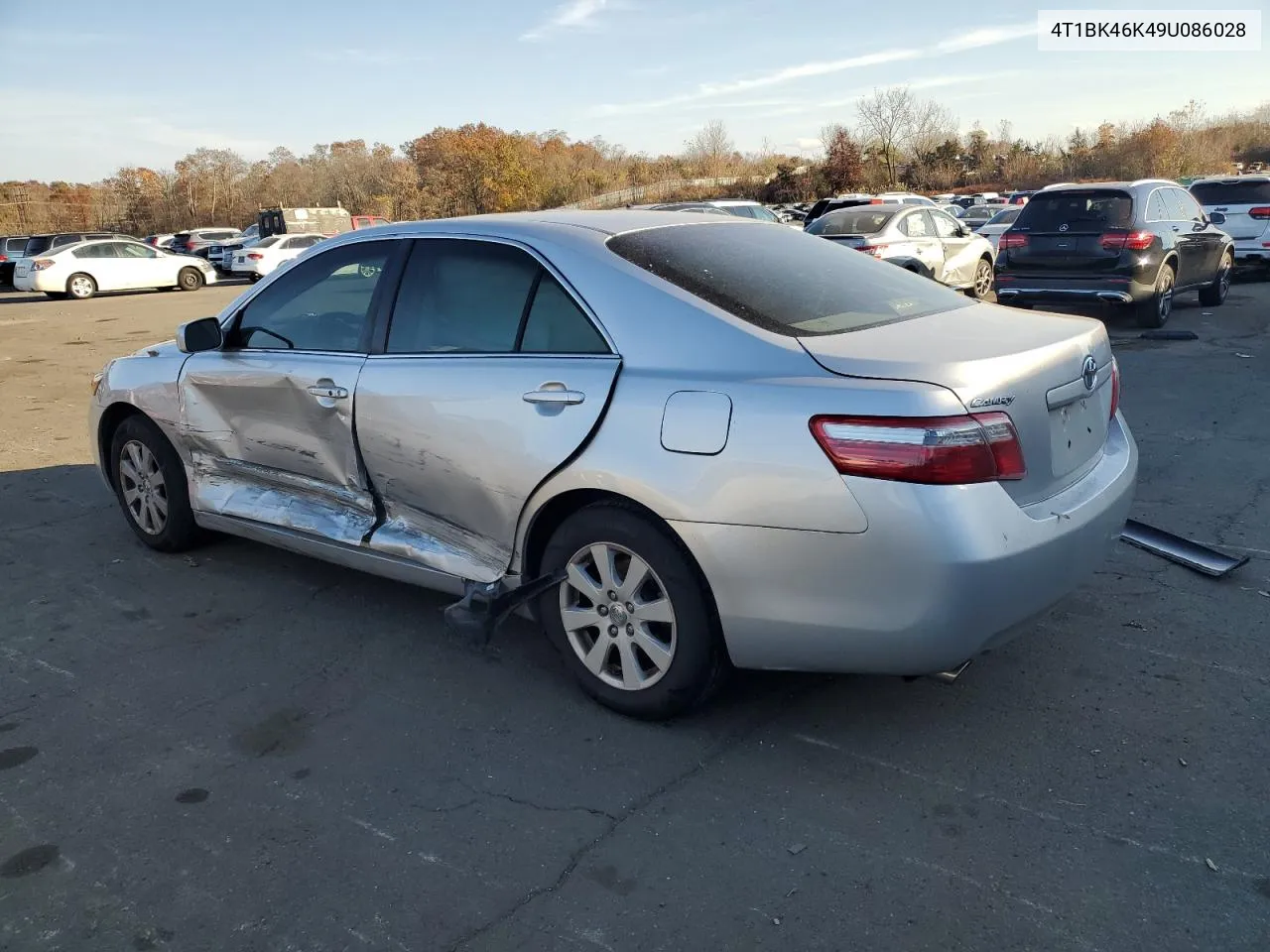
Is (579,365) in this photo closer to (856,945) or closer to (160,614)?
(856,945)

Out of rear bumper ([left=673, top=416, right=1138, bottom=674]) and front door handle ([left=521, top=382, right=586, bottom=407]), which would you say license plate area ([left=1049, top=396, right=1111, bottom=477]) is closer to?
rear bumper ([left=673, top=416, right=1138, bottom=674])

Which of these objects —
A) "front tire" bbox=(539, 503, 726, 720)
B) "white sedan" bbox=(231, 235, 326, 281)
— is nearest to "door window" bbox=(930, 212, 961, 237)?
"front tire" bbox=(539, 503, 726, 720)

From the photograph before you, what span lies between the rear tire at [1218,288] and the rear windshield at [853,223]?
4344mm

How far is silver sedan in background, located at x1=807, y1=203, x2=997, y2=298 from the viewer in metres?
14.7

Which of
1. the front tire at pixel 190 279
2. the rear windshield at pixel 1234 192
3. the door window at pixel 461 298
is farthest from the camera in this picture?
the front tire at pixel 190 279

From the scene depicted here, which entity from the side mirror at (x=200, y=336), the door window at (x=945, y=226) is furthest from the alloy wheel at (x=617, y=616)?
the door window at (x=945, y=226)

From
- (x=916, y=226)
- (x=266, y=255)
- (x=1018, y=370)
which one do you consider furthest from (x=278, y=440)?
(x=266, y=255)

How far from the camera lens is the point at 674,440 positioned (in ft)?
10.3

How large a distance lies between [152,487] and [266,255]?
81.9 feet

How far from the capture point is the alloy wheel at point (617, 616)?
10.9 feet

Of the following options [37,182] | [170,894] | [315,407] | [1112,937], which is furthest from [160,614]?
[37,182]

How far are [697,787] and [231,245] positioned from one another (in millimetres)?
33030

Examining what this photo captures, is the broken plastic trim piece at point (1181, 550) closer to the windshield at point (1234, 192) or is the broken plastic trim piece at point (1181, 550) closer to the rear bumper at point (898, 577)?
the rear bumper at point (898, 577)

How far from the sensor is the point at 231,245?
107 ft
